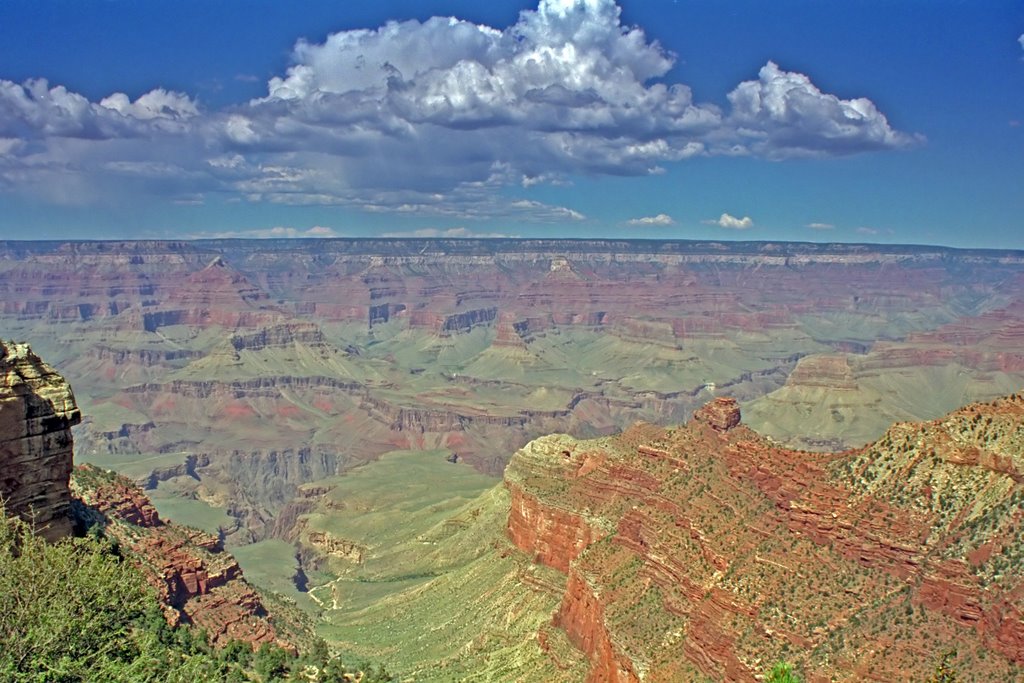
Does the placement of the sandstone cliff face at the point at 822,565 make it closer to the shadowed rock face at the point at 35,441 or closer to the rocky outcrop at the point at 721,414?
the rocky outcrop at the point at 721,414

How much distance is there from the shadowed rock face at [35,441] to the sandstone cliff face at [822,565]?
3029cm

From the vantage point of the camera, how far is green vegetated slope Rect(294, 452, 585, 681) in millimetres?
70625

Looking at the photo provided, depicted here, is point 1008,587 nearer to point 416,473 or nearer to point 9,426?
point 9,426

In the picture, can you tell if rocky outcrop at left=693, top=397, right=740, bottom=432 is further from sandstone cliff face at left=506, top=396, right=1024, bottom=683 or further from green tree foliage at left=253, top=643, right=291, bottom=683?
green tree foliage at left=253, top=643, right=291, bottom=683

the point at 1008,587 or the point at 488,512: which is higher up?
the point at 1008,587

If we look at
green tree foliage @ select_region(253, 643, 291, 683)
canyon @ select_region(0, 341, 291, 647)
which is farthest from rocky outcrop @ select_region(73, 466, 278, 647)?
green tree foliage @ select_region(253, 643, 291, 683)

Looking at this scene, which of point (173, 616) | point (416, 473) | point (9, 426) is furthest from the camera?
point (416, 473)

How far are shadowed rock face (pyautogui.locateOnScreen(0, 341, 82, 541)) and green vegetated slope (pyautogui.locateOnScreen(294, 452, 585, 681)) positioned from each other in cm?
3521

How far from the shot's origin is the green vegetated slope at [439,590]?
70625 mm

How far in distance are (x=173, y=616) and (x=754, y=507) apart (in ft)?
124

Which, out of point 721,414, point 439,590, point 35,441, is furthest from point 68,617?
point 439,590

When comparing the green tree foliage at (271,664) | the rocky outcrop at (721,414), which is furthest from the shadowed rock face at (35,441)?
the rocky outcrop at (721,414)

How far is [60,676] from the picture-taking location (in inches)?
1053

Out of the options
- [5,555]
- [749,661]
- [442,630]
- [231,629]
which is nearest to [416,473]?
[442,630]
